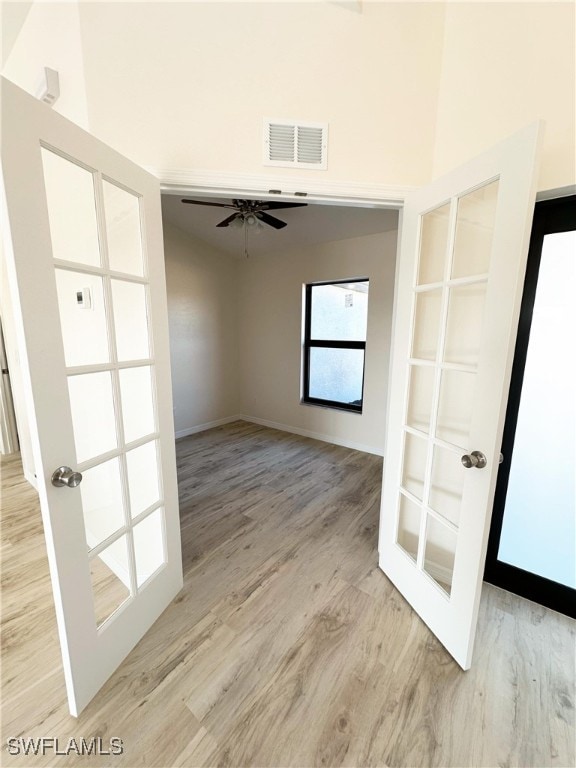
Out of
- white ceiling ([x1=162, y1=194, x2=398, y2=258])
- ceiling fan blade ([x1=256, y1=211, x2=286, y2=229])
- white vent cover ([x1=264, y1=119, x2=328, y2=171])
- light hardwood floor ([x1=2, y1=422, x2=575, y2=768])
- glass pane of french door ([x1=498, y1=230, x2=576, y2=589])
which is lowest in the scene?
light hardwood floor ([x1=2, y1=422, x2=575, y2=768])

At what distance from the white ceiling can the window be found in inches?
22.9

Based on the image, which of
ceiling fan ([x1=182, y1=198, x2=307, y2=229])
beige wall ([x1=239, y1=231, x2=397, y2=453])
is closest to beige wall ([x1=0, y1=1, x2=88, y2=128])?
ceiling fan ([x1=182, y1=198, x2=307, y2=229])

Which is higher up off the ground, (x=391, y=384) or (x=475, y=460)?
(x=391, y=384)

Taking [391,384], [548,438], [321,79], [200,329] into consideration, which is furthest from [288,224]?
[548,438]

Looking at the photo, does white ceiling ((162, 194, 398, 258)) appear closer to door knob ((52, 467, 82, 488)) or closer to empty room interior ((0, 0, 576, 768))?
empty room interior ((0, 0, 576, 768))

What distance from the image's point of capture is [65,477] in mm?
995

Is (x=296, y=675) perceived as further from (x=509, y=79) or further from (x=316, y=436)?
(x=316, y=436)

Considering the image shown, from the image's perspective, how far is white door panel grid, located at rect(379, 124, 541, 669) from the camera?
1068mm

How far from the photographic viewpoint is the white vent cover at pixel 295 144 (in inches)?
55.1

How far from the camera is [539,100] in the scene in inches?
47.7

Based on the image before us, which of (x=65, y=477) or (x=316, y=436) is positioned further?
(x=316, y=436)

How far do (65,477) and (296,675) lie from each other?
1.24 metres

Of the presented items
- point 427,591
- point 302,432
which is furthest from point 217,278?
point 427,591

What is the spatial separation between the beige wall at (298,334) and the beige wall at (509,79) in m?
1.93
